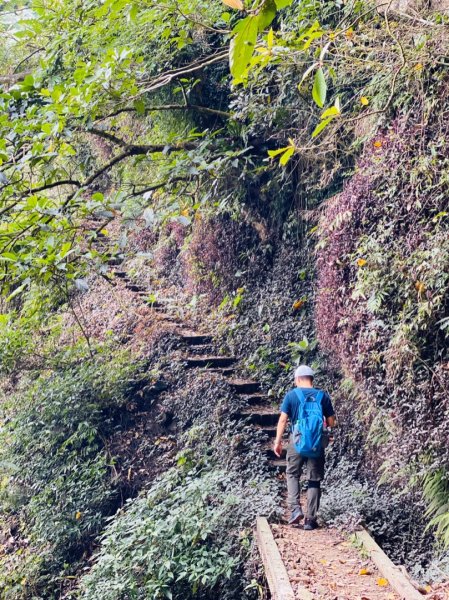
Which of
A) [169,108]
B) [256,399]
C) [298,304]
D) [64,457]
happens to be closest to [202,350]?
[256,399]

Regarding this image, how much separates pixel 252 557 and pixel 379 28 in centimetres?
621

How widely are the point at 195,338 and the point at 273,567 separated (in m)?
6.72

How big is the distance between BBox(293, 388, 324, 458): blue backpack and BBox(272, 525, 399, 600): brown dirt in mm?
770

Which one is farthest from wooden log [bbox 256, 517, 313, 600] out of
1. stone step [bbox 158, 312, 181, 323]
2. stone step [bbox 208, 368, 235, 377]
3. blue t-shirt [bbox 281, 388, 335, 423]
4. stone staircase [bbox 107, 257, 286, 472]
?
stone step [bbox 158, 312, 181, 323]

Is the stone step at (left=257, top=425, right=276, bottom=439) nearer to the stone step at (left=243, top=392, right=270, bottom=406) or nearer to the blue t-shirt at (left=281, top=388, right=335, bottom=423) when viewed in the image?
the stone step at (left=243, top=392, right=270, bottom=406)

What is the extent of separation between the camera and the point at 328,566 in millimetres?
5145

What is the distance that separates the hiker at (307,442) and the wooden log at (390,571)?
62cm

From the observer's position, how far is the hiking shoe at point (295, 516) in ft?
20.2

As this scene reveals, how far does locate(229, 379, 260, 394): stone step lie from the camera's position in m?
9.66

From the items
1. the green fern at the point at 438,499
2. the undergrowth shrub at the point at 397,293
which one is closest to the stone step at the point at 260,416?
the undergrowth shrub at the point at 397,293

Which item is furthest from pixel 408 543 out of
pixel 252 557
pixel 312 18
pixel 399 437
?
pixel 312 18

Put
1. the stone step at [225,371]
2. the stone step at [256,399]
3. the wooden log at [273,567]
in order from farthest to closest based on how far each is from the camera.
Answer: the stone step at [225,371], the stone step at [256,399], the wooden log at [273,567]

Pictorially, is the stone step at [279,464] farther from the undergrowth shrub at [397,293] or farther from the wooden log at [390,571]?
the wooden log at [390,571]

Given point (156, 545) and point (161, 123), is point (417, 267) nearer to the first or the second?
point (156, 545)
